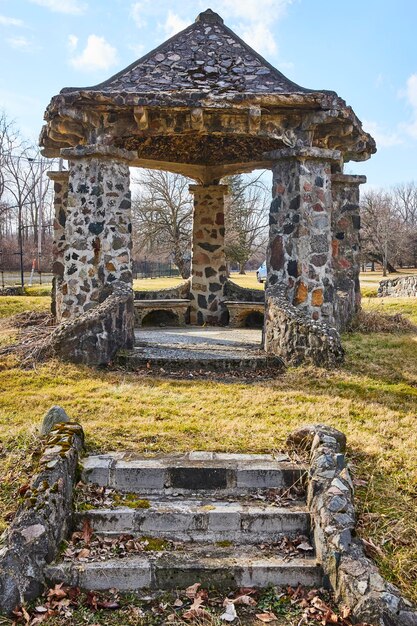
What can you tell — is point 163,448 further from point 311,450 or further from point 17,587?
point 17,587

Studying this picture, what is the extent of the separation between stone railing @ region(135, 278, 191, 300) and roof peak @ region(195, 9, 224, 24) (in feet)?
17.3

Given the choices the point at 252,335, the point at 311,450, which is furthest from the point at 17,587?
the point at 252,335

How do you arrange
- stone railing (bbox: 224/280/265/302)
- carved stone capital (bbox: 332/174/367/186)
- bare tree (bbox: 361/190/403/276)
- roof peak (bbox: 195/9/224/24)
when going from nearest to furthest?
roof peak (bbox: 195/9/224/24)
carved stone capital (bbox: 332/174/367/186)
stone railing (bbox: 224/280/265/302)
bare tree (bbox: 361/190/403/276)

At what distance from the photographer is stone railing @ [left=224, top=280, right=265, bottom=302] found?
42.3 ft

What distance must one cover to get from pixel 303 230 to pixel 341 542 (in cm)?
573

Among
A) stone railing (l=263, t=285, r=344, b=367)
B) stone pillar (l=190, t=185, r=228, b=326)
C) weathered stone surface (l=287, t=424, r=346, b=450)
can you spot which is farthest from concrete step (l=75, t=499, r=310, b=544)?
stone pillar (l=190, t=185, r=228, b=326)

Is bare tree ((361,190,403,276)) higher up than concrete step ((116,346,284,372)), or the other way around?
bare tree ((361,190,403,276))

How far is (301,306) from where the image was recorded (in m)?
8.84

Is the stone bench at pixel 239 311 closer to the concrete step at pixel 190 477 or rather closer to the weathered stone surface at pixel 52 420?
the weathered stone surface at pixel 52 420

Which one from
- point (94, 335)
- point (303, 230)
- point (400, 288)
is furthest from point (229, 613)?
point (400, 288)

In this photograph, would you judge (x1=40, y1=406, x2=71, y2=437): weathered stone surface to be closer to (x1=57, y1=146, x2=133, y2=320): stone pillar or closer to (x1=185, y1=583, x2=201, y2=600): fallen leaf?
(x1=185, y1=583, x2=201, y2=600): fallen leaf

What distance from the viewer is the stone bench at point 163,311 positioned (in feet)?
41.2

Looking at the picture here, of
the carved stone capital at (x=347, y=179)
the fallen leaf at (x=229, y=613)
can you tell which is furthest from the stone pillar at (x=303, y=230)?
the fallen leaf at (x=229, y=613)

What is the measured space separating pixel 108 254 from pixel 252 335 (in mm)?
3355
